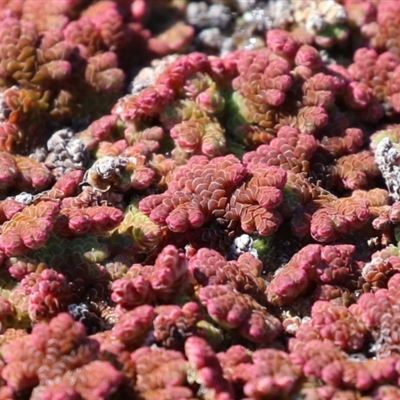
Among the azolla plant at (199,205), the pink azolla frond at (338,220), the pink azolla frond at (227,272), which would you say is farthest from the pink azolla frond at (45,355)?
the pink azolla frond at (338,220)

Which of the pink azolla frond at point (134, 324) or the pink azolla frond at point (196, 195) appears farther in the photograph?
the pink azolla frond at point (196, 195)

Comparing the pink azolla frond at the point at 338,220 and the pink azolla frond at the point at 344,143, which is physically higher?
the pink azolla frond at the point at 344,143

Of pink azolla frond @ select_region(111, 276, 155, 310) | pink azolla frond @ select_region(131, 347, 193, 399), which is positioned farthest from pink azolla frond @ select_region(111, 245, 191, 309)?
pink azolla frond @ select_region(131, 347, 193, 399)

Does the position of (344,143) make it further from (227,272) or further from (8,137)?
(8,137)

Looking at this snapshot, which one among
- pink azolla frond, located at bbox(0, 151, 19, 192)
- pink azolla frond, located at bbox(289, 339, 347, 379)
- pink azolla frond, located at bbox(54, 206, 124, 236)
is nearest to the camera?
pink azolla frond, located at bbox(289, 339, 347, 379)

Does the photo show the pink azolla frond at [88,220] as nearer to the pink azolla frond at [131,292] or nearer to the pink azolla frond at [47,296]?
the pink azolla frond at [47,296]

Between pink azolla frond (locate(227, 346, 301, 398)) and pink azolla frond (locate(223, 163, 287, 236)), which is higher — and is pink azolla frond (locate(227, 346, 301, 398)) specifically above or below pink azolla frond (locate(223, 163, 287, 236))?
below

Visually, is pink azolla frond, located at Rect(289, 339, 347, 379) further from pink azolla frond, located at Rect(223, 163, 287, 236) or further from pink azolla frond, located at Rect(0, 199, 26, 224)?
pink azolla frond, located at Rect(0, 199, 26, 224)

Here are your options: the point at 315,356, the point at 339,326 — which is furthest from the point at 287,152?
the point at 315,356
